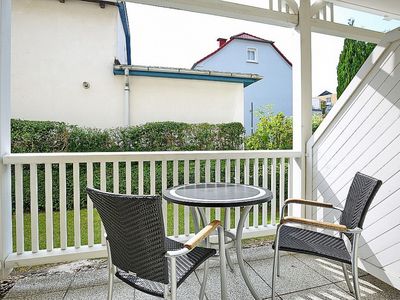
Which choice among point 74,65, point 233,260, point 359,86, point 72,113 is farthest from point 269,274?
point 74,65

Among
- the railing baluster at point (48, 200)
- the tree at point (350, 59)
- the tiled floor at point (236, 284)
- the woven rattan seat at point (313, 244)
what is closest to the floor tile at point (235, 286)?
the tiled floor at point (236, 284)

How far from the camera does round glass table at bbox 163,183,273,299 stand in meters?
1.78

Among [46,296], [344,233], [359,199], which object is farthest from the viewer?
[46,296]

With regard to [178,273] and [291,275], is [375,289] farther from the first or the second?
[178,273]

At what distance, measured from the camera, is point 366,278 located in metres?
2.39

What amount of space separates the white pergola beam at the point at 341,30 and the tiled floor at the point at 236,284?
257 cm

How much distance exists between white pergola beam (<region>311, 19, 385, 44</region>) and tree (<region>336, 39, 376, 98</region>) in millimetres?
2426

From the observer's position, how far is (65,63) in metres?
6.23

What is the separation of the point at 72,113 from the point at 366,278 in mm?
5980

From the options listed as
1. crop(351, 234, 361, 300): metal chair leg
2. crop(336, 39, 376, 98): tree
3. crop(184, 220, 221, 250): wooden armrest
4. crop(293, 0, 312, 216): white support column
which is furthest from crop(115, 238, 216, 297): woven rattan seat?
crop(336, 39, 376, 98): tree

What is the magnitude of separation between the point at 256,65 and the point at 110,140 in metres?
8.66

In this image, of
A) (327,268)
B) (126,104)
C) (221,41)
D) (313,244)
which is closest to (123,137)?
(126,104)

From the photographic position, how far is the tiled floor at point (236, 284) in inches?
85.0

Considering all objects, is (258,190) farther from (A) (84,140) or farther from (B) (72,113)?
(B) (72,113)
